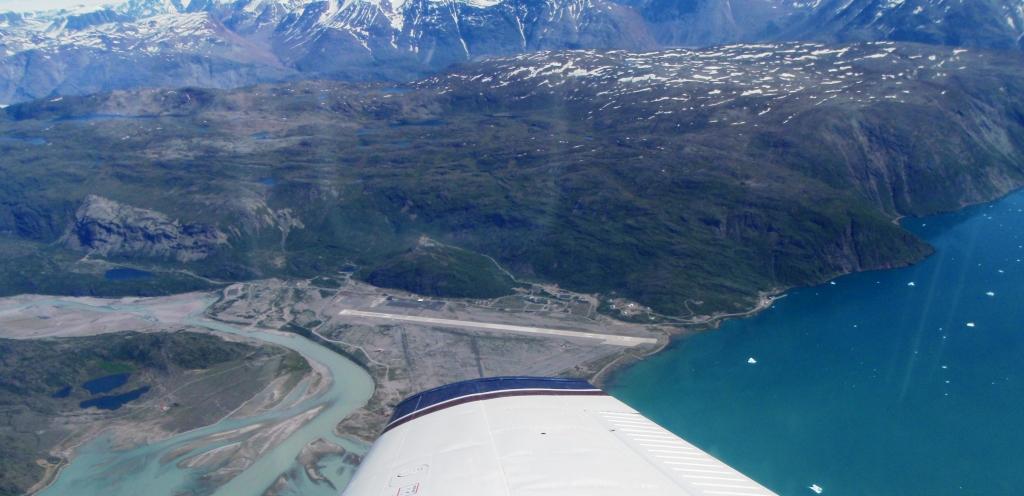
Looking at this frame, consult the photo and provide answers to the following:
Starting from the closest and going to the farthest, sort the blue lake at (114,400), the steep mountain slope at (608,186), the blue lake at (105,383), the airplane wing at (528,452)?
the airplane wing at (528,452) < the blue lake at (114,400) < the blue lake at (105,383) < the steep mountain slope at (608,186)

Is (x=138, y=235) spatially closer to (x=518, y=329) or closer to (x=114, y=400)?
(x=114, y=400)

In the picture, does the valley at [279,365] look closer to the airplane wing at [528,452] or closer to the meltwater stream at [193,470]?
the meltwater stream at [193,470]

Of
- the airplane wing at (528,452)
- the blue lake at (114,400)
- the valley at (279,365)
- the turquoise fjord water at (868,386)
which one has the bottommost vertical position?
the blue lake at (114,400)

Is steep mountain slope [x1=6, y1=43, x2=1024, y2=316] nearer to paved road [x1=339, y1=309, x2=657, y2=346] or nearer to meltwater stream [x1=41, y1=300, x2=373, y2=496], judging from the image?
paved road [x1=339, y1=309, x2=657, y2=346]

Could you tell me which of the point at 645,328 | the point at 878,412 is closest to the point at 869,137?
the point at 645,328

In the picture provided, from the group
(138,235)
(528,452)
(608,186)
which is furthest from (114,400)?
(608,186)

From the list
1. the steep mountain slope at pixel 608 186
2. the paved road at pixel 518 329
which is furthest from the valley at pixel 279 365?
the steep mountain slope at pixel 608 186
